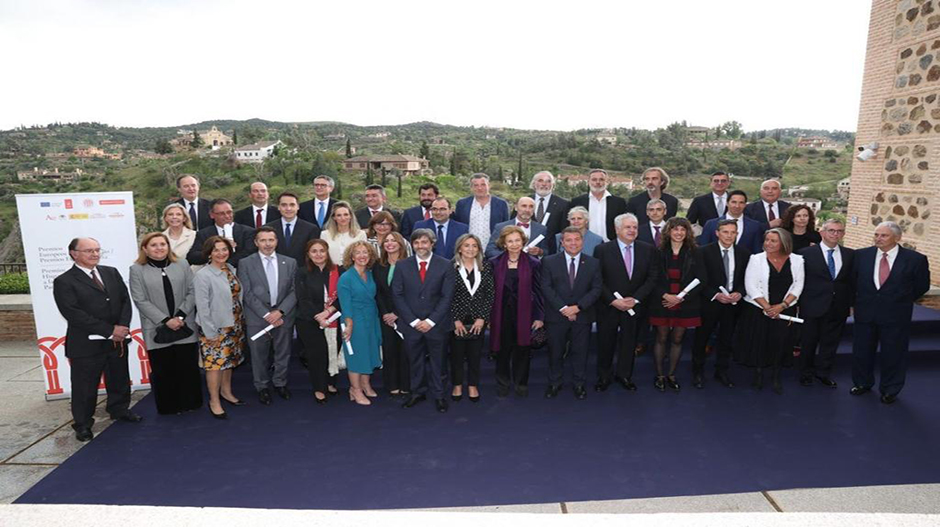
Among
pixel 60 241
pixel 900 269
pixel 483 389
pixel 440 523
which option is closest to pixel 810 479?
pixel 900 269

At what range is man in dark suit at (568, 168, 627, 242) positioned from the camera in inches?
226

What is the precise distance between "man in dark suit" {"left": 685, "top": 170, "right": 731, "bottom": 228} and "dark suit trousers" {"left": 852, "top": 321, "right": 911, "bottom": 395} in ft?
5.52

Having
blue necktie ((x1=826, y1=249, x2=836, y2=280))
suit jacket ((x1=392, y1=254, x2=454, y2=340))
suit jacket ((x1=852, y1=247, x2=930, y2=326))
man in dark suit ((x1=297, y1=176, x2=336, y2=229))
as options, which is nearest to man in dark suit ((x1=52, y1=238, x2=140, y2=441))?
man in dark suit ((x1=297, y1=176, x2=336, y2=229))

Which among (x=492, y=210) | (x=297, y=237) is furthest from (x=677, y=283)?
(x=297, y=237)

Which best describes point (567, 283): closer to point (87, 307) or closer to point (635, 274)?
point (635, 274)

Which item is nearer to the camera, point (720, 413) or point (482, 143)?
point (720, 413)

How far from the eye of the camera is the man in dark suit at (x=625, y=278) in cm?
467

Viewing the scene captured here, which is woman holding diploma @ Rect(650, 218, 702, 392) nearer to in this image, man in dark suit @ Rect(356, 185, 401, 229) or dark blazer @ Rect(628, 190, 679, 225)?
dark blazer @ Rect(628, 190, 679, 225)

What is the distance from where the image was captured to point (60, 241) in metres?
4.62

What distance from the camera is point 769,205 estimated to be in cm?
566

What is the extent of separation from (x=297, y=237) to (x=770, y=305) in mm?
4289

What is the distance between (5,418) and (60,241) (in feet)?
5.03

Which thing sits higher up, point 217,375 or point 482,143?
point 482,143

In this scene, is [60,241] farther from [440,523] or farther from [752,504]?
Result: [752,504]
